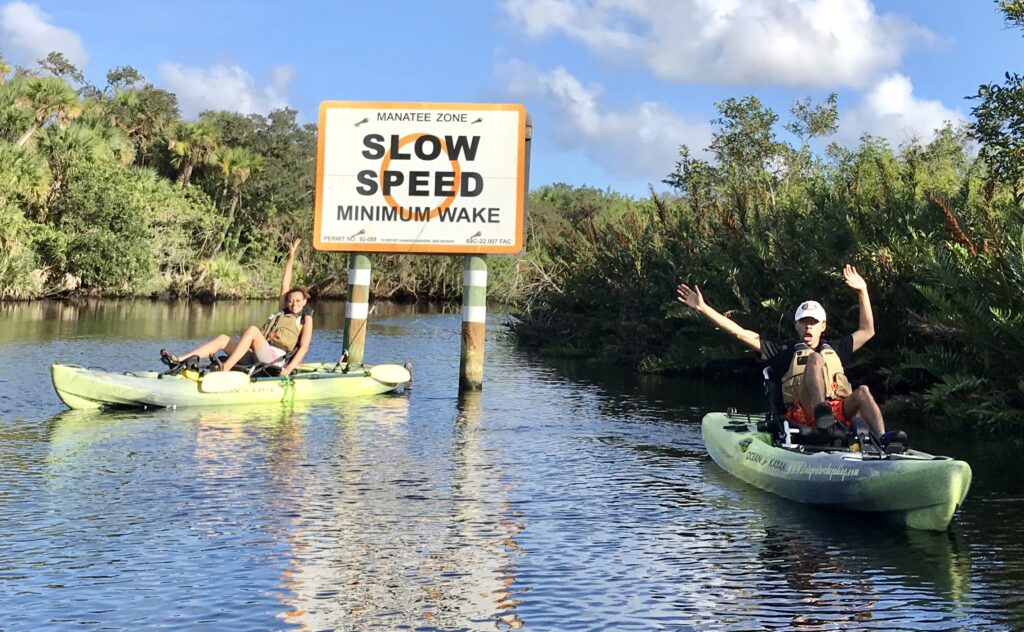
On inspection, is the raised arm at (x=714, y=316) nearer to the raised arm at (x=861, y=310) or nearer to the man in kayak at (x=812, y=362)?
the man in kayak at (x=812, y=362)

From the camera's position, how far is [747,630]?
25.6 feet

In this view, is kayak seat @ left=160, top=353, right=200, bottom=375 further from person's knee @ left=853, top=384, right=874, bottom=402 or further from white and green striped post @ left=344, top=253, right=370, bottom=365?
person's knee @ left=853, top=384, right=874, bottom=402

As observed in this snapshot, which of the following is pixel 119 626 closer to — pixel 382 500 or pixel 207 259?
pixel 382 500

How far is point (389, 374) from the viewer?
19.8 meters

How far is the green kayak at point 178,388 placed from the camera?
1692 cm

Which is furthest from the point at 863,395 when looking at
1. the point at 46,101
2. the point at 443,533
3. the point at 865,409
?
the point at 46,101

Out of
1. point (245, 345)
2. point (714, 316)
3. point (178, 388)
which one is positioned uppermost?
point (714, 316)

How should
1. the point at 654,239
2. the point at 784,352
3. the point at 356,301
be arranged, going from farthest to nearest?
the point at 654,239 → the point at 356,301 → the point at 784,352

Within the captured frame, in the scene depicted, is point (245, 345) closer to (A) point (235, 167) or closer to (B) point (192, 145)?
(A) point (235, 167)

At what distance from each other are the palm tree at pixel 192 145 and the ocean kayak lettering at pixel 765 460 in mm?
50779

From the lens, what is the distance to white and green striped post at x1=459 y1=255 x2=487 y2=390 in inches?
821

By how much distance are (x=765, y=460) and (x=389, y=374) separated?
8660 millimetres

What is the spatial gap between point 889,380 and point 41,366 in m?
13.9

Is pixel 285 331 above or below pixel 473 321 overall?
below
